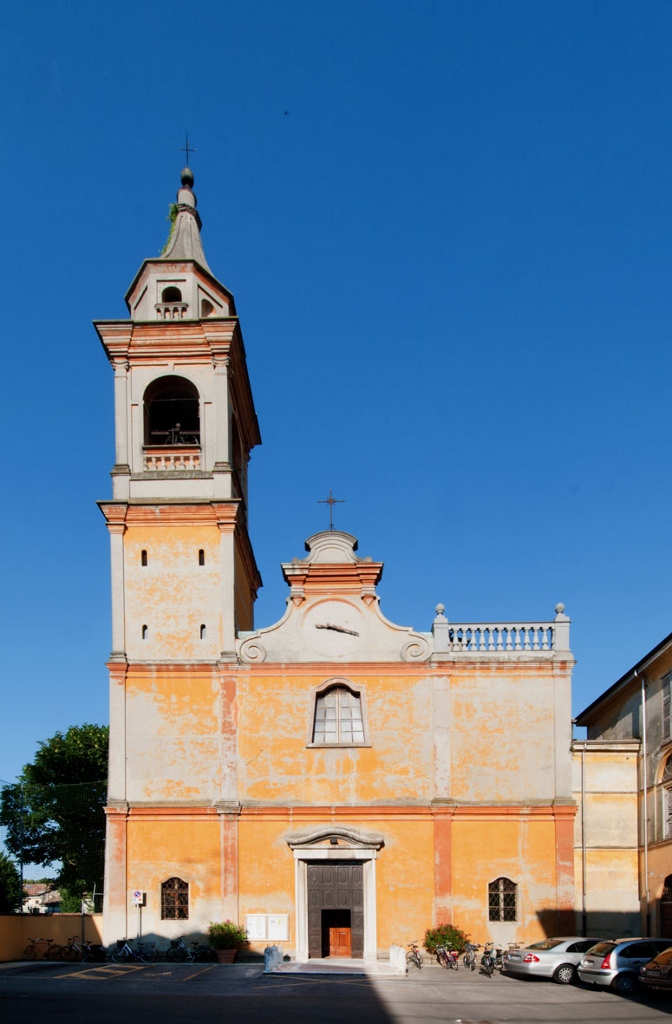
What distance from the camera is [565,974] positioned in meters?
22.9

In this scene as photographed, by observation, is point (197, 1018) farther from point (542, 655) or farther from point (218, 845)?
point (542, 655)

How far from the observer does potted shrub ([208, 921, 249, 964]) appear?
84.0 ft

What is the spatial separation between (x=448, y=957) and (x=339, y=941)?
3.21m

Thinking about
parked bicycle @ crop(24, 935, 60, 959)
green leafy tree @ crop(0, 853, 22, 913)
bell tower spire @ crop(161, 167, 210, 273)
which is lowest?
green leafy tree @ crop(0, 853, 22, 913)

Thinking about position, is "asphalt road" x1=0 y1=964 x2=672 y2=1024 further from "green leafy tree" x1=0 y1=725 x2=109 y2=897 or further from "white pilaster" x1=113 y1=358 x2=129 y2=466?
"green leafy tree" x1=0 y1=725 x2=109 y2=897

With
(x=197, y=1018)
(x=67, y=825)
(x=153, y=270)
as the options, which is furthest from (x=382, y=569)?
(x=67, y=825)

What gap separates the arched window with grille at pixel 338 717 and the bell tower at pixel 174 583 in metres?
2.33

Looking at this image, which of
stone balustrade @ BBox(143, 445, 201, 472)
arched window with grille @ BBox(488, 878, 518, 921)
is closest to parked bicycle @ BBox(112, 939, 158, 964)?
arched window with grille @ BBox(488, 878, 518, 921)

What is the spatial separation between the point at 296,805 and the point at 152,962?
203 inches

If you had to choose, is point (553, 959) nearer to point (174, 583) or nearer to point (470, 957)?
point (470, 957)

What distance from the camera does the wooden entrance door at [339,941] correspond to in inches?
1053

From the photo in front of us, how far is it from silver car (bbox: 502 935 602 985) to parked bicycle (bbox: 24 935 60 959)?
12.1 m

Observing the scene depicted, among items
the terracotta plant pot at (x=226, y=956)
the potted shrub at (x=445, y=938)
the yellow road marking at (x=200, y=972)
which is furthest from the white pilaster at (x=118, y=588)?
the potted shrub at (x=445, y=938)

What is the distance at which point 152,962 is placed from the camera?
83.8ft
